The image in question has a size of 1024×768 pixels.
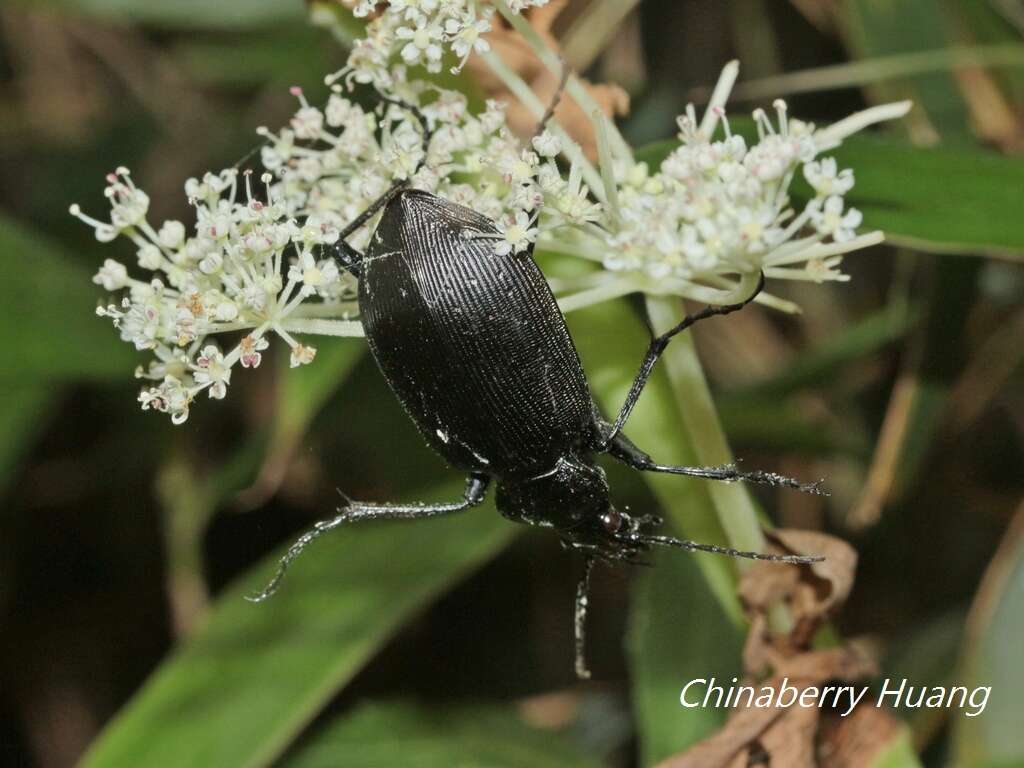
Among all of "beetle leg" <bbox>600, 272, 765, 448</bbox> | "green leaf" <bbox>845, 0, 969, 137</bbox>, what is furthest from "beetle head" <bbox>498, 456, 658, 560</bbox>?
"green leaf" <bbox>845, 0, 969, 137</bbox>

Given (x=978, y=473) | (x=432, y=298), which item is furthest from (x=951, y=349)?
(x=432, y=298)

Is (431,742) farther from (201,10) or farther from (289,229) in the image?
(201,10)

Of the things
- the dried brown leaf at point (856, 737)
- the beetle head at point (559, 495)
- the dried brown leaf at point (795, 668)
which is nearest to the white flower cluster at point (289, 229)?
the beetle head at point (559, 495)

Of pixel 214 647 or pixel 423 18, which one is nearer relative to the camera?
pixel 423 18

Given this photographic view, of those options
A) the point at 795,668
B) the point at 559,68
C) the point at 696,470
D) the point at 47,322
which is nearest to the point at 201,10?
the point at 47,322

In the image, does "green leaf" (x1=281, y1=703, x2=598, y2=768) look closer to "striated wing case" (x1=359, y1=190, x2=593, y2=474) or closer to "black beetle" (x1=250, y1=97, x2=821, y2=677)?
"black beetle" (x1=250, y1=97, x2=821, y2=677)

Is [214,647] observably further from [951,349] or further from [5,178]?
[5,178]
